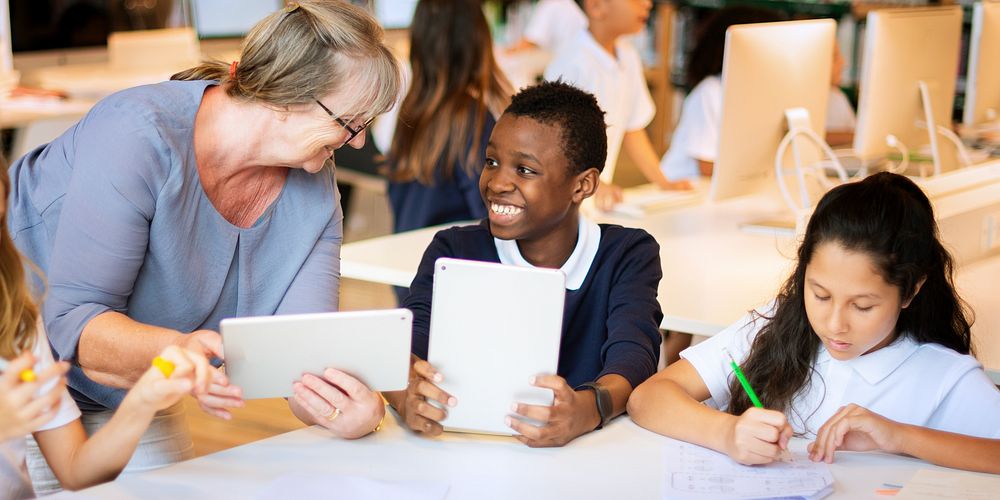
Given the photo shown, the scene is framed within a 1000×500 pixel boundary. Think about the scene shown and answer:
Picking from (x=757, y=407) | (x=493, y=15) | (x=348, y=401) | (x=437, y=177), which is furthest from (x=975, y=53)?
(x=493, y=15)

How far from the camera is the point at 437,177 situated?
2.98 m

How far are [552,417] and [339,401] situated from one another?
27 cm

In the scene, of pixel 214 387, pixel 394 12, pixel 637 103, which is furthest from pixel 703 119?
pixel 394 12

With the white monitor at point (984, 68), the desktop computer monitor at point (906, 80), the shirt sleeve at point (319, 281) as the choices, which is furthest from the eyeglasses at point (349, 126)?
the white monitor at point (984, 68)

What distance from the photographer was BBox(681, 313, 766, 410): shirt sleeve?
5.43ft

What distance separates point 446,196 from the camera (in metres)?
3.01

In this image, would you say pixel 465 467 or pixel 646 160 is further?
pixel 646 160

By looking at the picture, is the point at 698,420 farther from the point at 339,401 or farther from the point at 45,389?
the point at 45,389

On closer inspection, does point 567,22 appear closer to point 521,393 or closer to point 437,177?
point 437,177

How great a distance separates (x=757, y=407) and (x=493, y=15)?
5600mm

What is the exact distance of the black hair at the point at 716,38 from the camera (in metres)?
3.58

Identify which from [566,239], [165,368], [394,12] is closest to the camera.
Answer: [165,368]

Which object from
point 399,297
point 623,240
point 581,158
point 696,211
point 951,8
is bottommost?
point 399,297

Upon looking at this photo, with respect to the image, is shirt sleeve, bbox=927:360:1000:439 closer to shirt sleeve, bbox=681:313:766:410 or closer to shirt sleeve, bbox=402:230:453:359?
shirt sleeve, bbox=681:313:766:410
